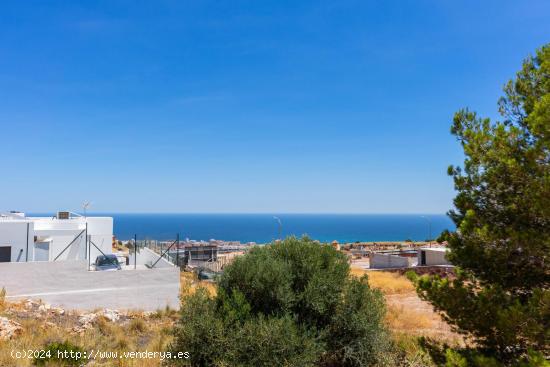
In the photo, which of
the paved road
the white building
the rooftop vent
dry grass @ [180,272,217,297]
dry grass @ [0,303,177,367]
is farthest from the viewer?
the rooftop vent

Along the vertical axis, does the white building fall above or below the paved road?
above

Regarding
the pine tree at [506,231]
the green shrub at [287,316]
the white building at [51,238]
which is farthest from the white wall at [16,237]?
the pine tree at [506,231]

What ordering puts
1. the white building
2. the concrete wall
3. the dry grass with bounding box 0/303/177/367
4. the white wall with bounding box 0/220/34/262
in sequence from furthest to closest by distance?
the concrete wall
the white building
the white wall with bounding box 0/220/34/262
the dry grass with bounding box 0/303/177/367

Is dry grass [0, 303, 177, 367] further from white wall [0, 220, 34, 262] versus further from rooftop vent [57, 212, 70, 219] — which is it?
rooftop vent [57, 212, 70, 219]

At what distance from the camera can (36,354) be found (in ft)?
31.4

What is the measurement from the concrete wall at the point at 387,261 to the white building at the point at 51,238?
23.6 metres

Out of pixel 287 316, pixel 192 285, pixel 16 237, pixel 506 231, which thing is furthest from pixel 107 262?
pixel 506 231

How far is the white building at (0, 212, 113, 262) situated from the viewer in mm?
20578

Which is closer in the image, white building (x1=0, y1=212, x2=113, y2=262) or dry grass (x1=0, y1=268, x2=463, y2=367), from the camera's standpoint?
dry grass (x1=0, y1=268, x2=463, y2=367)

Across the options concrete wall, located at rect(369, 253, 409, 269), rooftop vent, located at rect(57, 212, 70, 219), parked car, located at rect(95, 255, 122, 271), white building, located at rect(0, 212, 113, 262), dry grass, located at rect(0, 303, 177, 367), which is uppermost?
rooftop vent, located at rect(57, 212, 70, 219)

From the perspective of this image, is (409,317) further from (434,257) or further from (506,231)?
(434,257)

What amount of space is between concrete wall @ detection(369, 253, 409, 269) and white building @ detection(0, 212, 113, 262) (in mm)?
23567

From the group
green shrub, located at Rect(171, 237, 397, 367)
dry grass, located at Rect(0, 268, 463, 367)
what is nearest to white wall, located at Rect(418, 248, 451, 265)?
dry grass, located at Rect(0, 268, 463, 367)

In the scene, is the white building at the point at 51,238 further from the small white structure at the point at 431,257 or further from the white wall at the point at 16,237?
the small white structure at the point at 431,257
